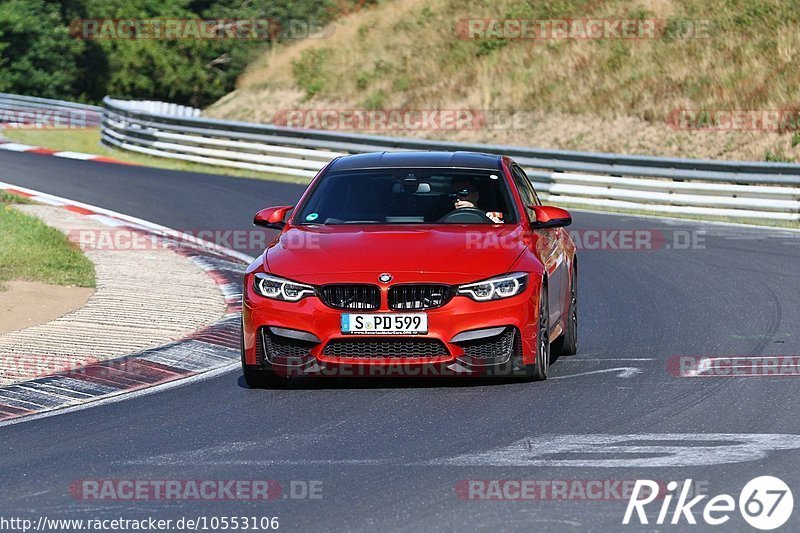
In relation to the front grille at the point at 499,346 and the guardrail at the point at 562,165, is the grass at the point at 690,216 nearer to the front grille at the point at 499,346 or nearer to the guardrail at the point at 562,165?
the guardrail at the point at 562,165

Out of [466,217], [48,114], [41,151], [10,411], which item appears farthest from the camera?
[48,114]

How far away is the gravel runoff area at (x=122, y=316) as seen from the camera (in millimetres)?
10883

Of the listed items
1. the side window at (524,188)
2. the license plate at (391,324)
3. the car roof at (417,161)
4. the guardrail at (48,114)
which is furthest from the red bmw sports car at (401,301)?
the guardrail at (48,114)

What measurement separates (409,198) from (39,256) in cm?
604

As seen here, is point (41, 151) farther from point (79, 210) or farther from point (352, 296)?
point (352, 296)

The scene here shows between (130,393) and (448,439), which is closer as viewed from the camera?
(448,439)

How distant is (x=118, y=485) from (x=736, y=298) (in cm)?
862

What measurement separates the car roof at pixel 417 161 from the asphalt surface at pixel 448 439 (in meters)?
1.60

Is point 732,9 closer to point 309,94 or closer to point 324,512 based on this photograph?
point 309,94

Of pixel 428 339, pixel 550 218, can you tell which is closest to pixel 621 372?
pixel 550 218

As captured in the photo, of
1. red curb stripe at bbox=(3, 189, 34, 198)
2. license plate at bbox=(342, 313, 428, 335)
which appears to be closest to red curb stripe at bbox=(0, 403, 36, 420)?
license plate at bbox=(342, 313, 428, 335)

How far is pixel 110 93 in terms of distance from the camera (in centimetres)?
6988

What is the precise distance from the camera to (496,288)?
30.9 ft

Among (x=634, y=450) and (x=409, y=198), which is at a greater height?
(x=409, y=198)
